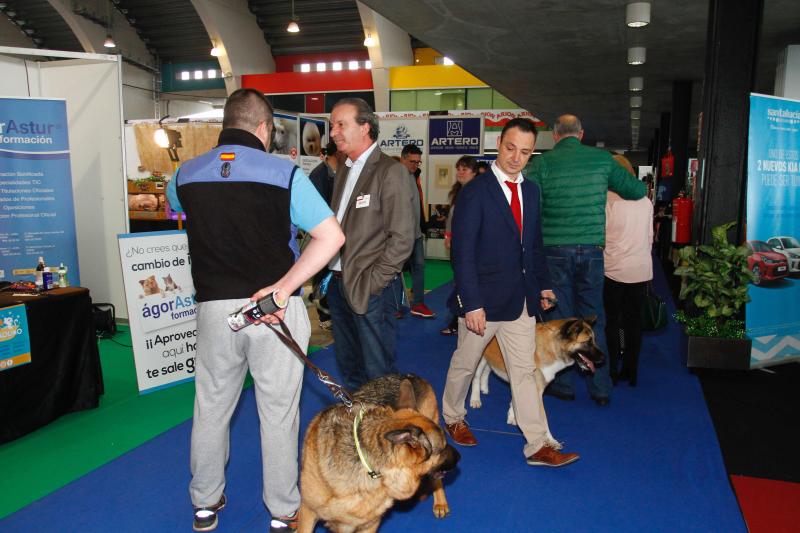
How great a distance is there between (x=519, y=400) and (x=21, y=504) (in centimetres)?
254

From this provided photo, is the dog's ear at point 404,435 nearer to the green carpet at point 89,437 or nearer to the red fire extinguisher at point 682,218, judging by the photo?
the green carpet at point 89,437

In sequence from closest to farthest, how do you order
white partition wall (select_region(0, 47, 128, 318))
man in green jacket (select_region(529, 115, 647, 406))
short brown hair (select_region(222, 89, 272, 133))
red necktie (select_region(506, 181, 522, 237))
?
short brown hair (select_region(222, 89, 272, 133)) < red necktie (select_region(506, 181, 522, 237)) < man in green jacket (select_region(529, 115, 647, 406)) < white partition wall (select_region(0, 47, 128, 318))

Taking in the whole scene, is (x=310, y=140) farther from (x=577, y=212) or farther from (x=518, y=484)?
(x=518, y=484)

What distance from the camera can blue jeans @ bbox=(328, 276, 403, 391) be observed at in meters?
2.90

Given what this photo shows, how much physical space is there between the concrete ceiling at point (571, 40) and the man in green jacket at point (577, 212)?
11.2 feet

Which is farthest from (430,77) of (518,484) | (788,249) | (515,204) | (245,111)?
(245,111)

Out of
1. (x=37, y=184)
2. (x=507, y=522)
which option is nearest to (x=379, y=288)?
(x=507, y=522)

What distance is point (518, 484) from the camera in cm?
303

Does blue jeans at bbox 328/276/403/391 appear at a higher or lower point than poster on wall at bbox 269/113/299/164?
lower

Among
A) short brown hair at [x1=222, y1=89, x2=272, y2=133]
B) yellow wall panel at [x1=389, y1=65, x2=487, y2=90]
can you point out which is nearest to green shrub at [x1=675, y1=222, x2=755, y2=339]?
short brown hair at [x1=222, y1=89, x2=272, y2=133]

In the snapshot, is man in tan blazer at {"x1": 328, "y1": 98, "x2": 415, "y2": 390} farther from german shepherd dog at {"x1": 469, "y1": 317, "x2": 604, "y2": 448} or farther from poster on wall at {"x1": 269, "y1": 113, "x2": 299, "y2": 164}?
poster on wall at {"x1": 269, "y1": 113, "x2": 299, "y2": 164}

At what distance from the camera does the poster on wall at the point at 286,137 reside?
7352 mm

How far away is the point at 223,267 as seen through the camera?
85.4 inches

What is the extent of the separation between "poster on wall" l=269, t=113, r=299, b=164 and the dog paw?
5436mm
